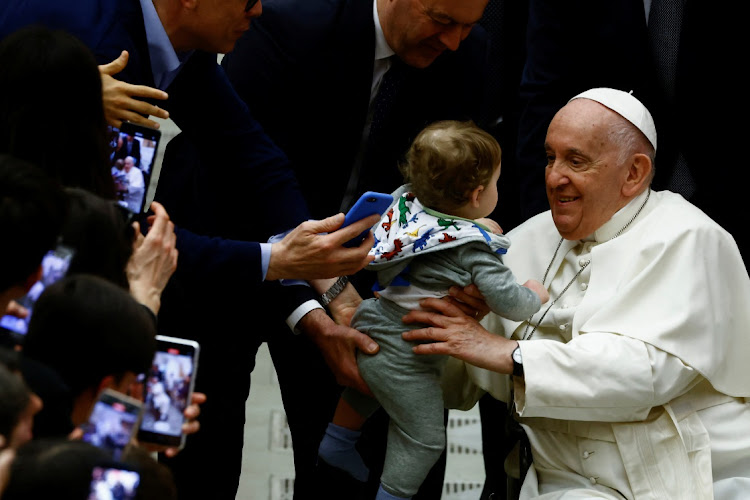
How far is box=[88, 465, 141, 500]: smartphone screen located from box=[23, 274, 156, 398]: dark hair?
0.30 metres

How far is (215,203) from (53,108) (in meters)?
1.49

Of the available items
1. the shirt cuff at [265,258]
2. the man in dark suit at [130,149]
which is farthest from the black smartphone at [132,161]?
the shirt cuff at [265,258]

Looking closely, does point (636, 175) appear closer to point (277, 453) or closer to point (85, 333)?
point (85, 333)

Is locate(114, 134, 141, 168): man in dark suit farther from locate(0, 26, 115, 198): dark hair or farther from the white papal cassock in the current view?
the white papal cassock

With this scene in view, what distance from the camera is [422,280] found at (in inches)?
139

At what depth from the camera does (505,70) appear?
5160mm

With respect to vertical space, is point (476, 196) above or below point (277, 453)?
above

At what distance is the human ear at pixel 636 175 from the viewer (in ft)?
12.1

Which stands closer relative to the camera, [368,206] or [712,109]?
[368,206]

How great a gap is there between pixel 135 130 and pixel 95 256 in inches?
27.7

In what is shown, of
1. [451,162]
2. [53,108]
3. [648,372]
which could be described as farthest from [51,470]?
[648,372]

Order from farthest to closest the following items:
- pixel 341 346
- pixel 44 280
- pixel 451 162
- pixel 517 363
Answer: pixel 341 346, pixel 517 363, pixel 451 162, pixel 44 280

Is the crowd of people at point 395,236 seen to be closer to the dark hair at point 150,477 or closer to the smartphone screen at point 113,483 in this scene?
the dark hair at point 150,477

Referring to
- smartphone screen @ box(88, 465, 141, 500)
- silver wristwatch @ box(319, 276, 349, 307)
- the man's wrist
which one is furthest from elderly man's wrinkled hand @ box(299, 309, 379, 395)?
smartphone screen @ box(88, 465, 141, 500)
